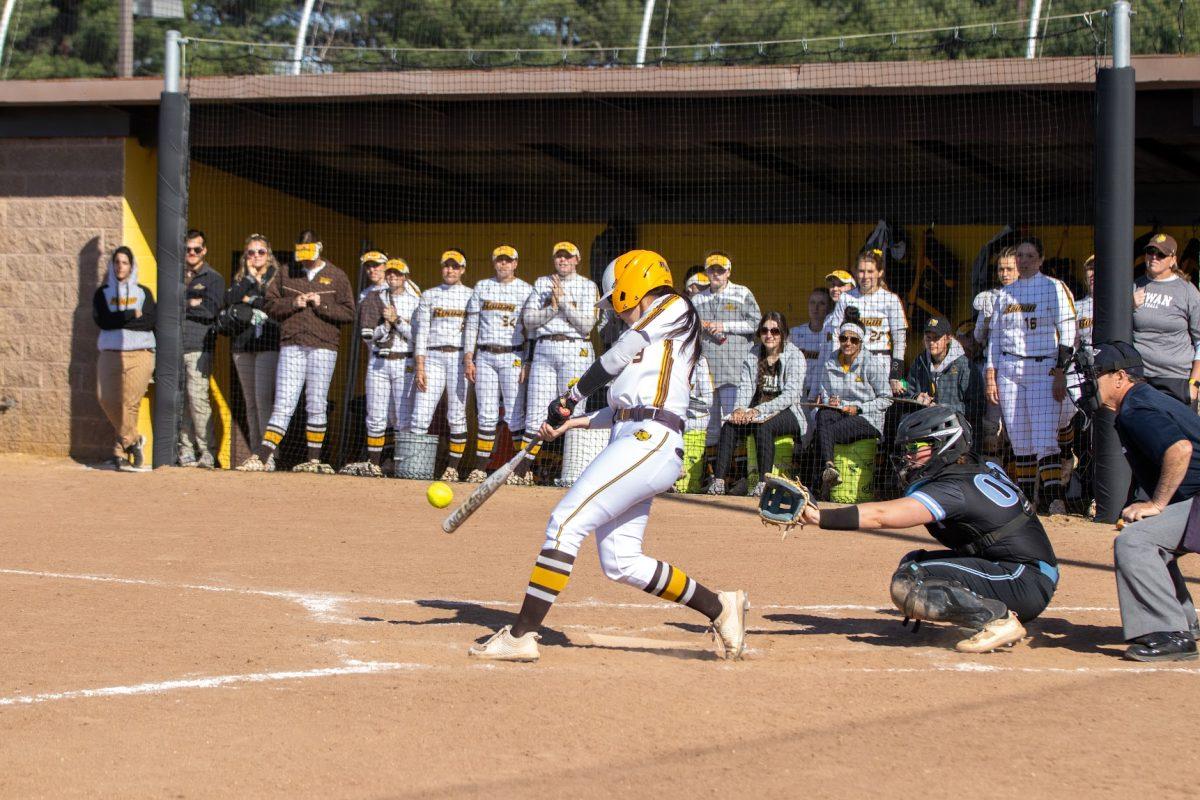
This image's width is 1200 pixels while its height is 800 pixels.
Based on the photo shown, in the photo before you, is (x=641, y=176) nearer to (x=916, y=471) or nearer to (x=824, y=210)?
(x=824, y=210)

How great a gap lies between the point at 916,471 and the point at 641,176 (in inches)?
366

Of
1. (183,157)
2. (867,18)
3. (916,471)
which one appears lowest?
(916,471)

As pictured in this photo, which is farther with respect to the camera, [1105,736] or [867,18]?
[867,18]

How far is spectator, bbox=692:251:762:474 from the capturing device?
11.4m

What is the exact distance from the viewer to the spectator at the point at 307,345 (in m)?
12.0

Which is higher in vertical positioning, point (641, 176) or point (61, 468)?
point (641, 176)

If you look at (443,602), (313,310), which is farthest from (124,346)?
(443,602)

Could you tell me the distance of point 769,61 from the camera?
11484 mm

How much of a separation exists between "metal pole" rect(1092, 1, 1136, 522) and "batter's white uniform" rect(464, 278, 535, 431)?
15.3 ft

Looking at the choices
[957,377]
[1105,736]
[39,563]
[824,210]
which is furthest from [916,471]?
[824,210]

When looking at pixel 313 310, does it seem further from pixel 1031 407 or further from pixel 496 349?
pixel 1031 407

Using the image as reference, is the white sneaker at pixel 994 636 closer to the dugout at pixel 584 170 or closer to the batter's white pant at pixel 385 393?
the dugout at pixel 584 170

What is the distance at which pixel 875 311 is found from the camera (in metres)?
11.3

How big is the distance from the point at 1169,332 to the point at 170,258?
8157 mm
